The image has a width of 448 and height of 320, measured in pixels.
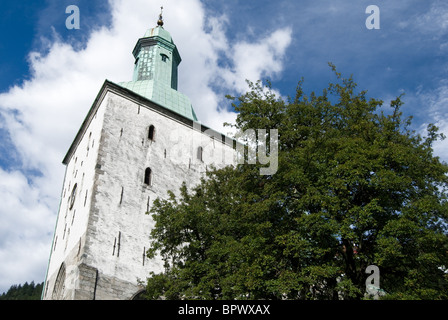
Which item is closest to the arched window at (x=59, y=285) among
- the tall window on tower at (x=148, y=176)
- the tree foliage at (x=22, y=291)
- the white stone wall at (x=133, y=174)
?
the white stone wall at (x=133, y=174)

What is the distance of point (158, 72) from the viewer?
30172mm

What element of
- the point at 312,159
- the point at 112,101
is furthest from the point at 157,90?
the point at 312,159

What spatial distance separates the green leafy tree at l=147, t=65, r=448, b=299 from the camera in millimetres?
11922

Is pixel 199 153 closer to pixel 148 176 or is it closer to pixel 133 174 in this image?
pixel 148 176

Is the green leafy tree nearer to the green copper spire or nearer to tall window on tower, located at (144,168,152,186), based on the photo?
tall window on tower, located at (144,168,152,186)

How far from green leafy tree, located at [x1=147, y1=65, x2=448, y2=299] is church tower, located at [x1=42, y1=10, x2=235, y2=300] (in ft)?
16.2

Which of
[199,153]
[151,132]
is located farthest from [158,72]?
[199,153]

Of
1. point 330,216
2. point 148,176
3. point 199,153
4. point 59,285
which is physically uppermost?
point 199,153

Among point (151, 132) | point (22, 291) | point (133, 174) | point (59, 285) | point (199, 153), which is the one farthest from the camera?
point (22, 291)

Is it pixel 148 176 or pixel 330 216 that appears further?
pixel 148 176

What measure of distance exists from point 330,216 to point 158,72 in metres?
20.2

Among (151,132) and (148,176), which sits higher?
(151,132)
